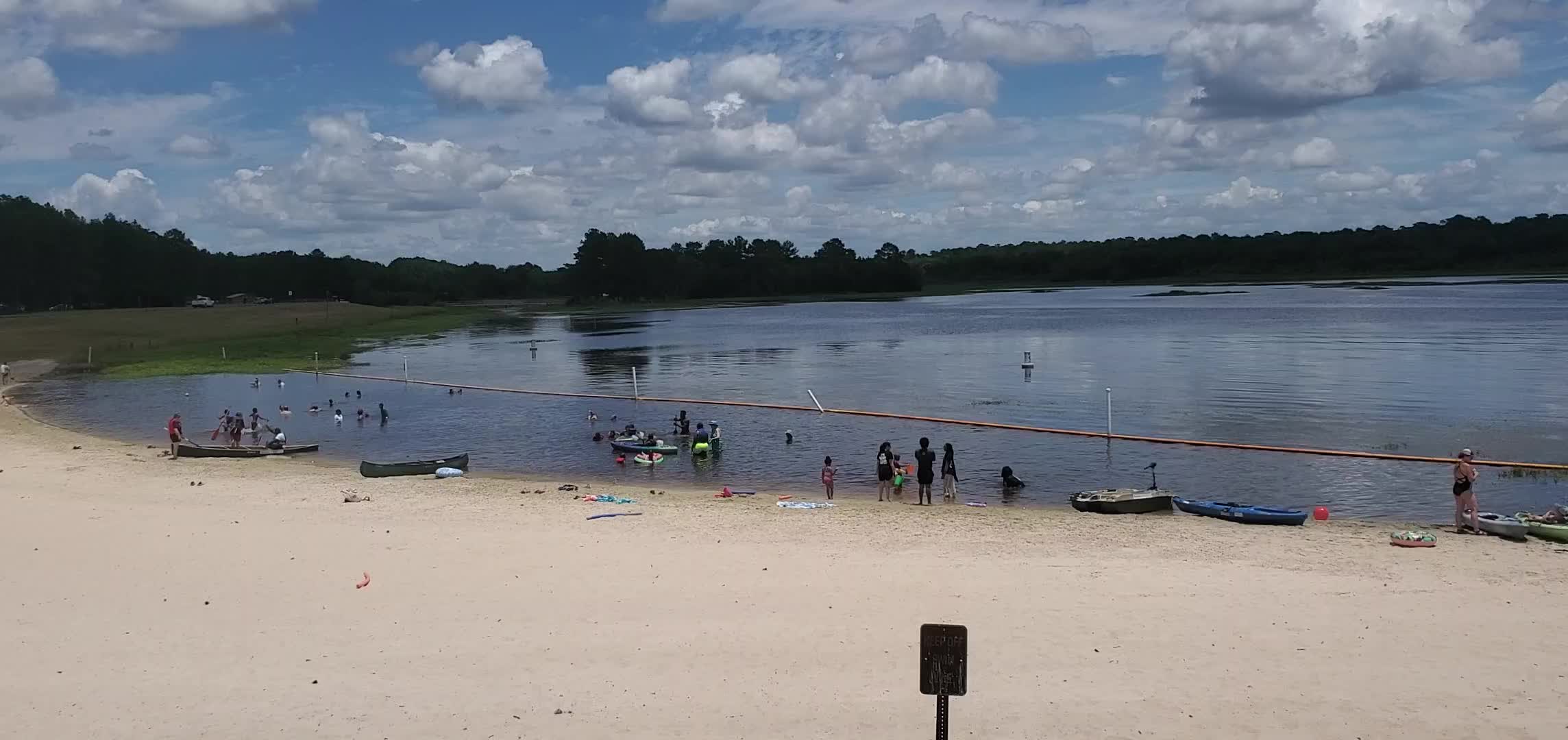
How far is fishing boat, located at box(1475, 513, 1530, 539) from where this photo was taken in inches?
699

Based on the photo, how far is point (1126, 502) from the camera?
21234 mm

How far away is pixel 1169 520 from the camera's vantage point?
66.9ft

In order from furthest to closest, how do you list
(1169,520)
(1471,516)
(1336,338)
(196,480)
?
(1336,338) → (196,480) → (1169,520) → (1471,516)

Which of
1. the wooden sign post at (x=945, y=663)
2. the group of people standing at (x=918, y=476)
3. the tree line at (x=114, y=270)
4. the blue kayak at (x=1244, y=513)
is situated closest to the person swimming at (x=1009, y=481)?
the group of people standing at (x=918, y=476)

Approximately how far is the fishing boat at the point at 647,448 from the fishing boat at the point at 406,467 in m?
4.91

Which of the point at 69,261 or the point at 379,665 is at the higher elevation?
the point at 69,261

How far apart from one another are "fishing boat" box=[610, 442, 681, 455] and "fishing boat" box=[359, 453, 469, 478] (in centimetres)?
491

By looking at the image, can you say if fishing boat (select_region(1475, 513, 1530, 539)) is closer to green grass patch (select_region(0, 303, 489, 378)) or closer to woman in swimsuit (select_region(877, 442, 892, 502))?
woman in swimsuit (select_region(877, 442, 892, 502))

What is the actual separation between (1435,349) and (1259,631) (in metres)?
55.0

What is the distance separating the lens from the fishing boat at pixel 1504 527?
17766 mm

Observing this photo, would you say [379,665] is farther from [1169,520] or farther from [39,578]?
[1169,520]

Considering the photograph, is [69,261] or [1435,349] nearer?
[1435,349]

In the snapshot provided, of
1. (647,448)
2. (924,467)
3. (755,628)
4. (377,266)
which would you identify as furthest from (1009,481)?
(377,266)

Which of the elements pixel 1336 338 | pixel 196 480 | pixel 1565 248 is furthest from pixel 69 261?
pixel 1565 248
